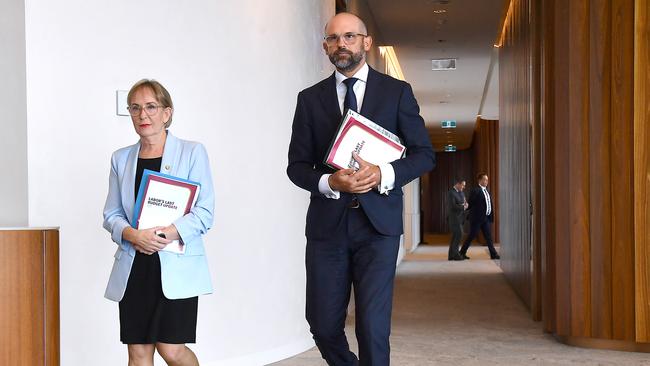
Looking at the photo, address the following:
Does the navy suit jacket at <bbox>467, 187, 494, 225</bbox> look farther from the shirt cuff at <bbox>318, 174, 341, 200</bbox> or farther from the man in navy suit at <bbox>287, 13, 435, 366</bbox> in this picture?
the shirt cuff at <bbox>318, 174, 341, 200</bbox>

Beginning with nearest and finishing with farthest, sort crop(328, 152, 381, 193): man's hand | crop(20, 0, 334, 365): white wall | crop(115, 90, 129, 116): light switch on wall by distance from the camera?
Answer: crop(328, 152, 381, 193): man's hand, crop(20, 0, 334, 365): white wall, crop(115, 90, 129, 116): light switch on wall

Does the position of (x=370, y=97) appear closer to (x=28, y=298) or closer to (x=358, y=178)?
(x=358, y=178)

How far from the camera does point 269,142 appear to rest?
18.3ft

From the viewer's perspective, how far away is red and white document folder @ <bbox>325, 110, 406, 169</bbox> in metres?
3.08

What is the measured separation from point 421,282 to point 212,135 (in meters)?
6.75

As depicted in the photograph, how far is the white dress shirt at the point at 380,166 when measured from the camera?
10.2 ft

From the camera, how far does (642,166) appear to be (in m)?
5.73

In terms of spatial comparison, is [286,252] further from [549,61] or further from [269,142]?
[549,61]

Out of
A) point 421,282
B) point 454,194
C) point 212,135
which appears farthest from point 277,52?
point 454,194

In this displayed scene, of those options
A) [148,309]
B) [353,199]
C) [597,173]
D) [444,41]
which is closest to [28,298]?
[148,309]

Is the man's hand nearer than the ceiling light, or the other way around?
the man's hand

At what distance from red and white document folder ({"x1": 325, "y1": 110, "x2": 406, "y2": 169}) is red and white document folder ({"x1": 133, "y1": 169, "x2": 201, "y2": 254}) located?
2.14 ft

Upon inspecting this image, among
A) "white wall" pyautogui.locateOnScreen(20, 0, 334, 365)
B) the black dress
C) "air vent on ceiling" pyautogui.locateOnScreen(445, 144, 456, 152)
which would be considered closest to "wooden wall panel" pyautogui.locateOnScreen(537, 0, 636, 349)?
"white wall" pyautogui.locateOnScreen(20, 0, 334, 365)

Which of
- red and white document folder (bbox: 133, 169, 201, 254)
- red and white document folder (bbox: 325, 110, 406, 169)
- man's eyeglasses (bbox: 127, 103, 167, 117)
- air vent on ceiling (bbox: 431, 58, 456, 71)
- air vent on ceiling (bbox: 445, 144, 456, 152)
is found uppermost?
air vent on ceiling (bbox: 431, 58, 456, 71)
